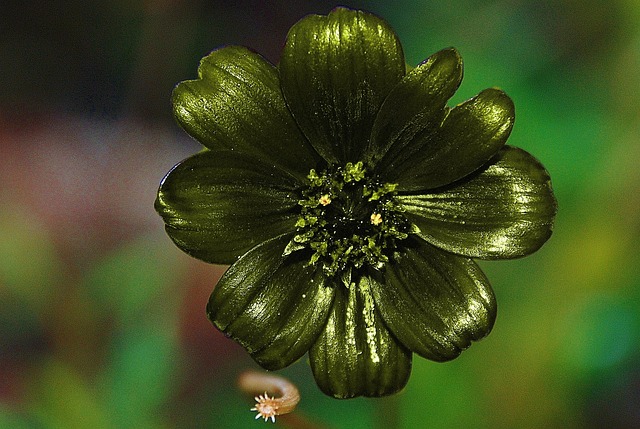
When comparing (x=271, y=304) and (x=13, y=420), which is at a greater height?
(x=271, y=304)

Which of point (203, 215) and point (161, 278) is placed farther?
point (161, 278)

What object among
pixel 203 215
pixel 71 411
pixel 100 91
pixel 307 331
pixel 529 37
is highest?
pixel 529 37

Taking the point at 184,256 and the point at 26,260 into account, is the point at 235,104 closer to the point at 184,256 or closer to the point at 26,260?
the point at 184,256

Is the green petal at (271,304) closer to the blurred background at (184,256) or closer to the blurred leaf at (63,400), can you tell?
the blurred background at (184,256)

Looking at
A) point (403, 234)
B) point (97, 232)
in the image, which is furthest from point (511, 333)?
point (97, 232)

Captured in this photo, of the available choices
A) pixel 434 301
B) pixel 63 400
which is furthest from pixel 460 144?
pixel 63 400

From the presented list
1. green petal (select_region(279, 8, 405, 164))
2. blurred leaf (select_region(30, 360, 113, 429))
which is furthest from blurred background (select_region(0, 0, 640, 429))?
green petal (select_region(279, 8, 405, 164))

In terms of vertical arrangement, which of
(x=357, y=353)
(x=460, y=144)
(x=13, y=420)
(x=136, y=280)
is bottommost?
(x=13, y=420)

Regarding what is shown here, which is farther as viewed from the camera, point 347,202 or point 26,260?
point 26,260

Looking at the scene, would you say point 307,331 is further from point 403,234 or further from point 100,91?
point 100,91
